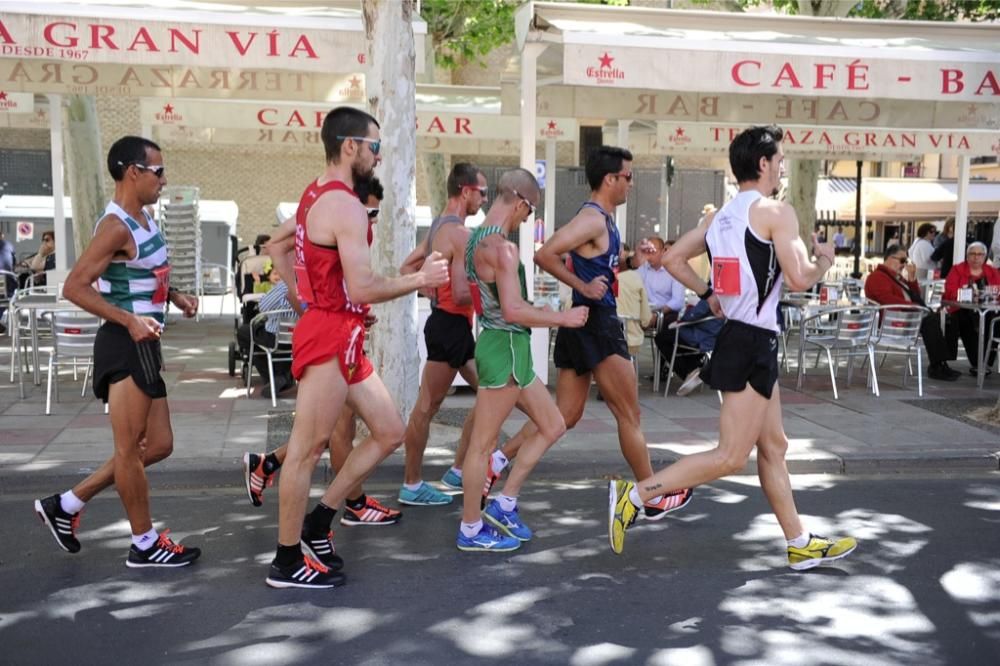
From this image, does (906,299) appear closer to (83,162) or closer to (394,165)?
(394,165)

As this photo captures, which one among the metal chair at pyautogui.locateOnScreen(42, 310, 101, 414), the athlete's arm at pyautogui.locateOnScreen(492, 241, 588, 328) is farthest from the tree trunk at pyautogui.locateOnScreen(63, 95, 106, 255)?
the athlete's arm at pyautogui.locateOnScreen(492, 241, 588, 328)

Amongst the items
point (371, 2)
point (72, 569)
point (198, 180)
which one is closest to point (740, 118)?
point (371, 2)

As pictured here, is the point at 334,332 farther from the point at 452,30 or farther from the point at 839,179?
the point at 839,179

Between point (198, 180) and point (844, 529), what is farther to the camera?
point (198, 180)

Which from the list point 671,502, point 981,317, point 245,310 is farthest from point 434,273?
point 981,317

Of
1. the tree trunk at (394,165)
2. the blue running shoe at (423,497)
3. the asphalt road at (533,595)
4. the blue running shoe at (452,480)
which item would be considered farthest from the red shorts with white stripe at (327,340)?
the tree trunk at (394,165)

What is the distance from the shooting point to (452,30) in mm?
20281

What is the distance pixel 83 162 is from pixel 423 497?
12051mm

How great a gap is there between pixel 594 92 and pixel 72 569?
30.5ft

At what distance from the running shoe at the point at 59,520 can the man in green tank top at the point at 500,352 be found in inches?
75.9

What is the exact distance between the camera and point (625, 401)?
18.9 feet

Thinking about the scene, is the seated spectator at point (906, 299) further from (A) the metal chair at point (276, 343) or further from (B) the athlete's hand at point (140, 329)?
(B) the athlete's hand at point (140, 329)

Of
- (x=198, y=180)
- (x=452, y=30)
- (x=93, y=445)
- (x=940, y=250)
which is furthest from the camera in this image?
(x=198, y=180)

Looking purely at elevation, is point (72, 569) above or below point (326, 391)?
below
